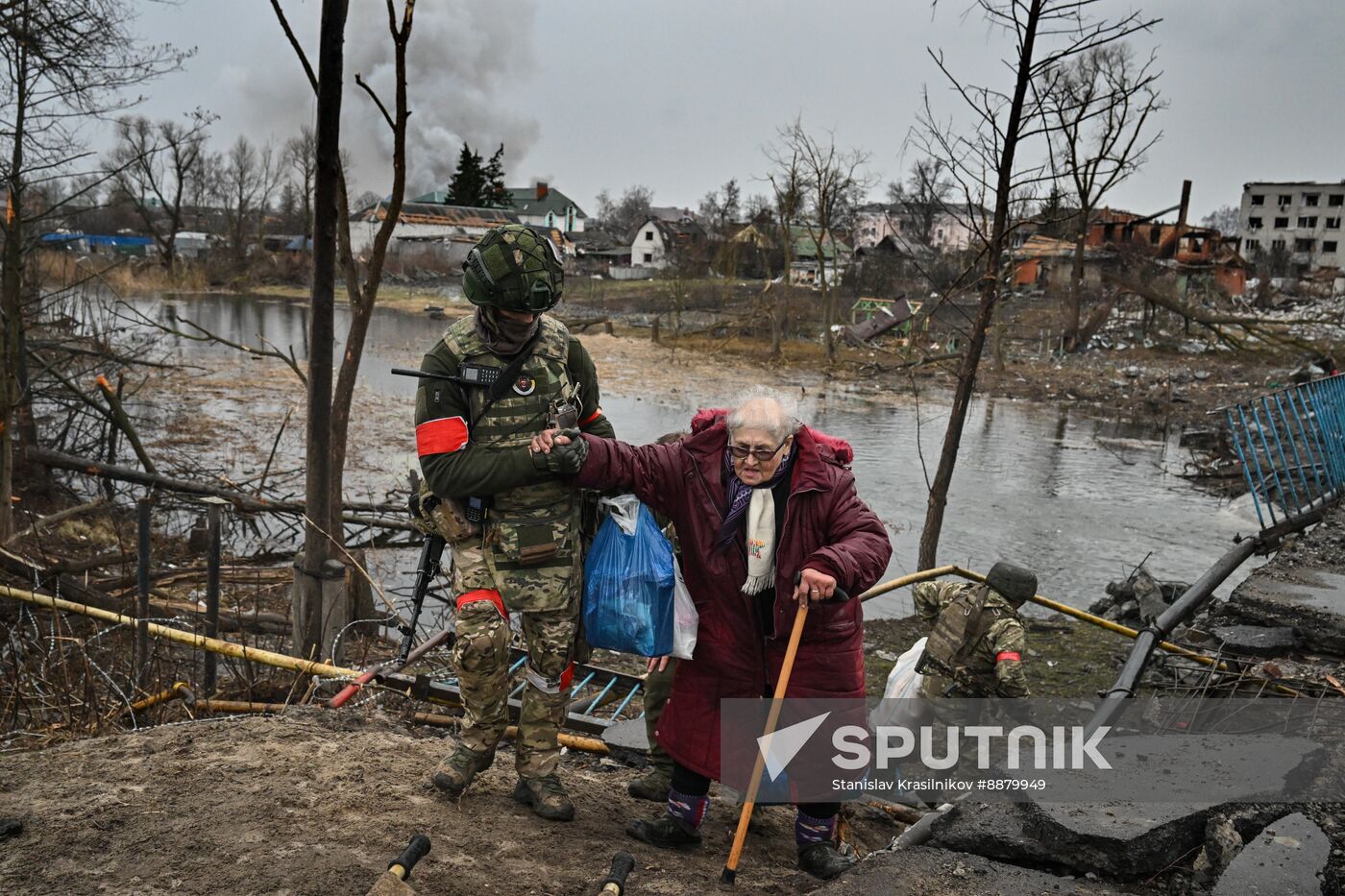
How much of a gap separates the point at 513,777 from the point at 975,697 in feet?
8.64

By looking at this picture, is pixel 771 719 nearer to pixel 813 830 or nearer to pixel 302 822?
pixel 813 830

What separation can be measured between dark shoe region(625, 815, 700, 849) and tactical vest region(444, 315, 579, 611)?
869 millimetres

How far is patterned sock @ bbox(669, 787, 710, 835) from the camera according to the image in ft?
11.8

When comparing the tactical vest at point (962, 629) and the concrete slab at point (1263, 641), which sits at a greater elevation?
the tactical vest at point (962, 629)

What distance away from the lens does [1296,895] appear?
2848 millimetres

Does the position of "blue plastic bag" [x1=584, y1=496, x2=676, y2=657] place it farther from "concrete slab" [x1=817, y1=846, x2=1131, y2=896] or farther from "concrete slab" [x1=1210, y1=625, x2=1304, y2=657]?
"concrete slab" [x1=1210, y1=625, x2=1304, y2=657]

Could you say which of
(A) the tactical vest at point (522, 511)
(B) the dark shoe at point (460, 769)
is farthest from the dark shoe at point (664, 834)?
(A) the tactical vest at point (522, 511)

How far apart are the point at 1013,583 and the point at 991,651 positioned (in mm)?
381

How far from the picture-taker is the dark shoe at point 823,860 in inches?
136

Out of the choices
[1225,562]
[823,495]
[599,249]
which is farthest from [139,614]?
[599,249]

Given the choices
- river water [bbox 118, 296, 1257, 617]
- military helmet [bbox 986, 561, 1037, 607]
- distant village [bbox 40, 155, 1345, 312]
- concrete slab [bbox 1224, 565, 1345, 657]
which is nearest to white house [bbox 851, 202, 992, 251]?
distant village [bbox 40, 155, 1345, 312]

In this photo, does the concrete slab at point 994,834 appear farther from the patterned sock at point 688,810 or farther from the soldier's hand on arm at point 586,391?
the soldier's hand on arm at point 586,391

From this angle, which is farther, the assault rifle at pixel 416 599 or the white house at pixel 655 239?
the white house at pixel 655 239

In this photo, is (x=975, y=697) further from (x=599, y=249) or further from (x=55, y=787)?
(x=599, y=249)
